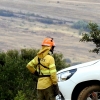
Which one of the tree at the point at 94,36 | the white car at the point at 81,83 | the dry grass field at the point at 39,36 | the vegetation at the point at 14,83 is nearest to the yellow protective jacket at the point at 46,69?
the white car at the point at 81,83

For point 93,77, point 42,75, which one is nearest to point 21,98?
point 42,75

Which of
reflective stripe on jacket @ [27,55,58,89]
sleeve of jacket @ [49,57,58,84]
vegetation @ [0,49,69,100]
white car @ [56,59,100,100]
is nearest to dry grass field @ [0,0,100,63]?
vegetation @ [0,49,69,100]

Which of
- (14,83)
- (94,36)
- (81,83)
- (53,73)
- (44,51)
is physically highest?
(44,51)

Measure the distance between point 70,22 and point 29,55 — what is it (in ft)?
592

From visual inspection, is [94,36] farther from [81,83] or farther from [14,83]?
[81,83]

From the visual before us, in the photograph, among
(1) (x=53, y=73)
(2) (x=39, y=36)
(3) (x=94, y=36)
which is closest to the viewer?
(1) (x=53, y=73)

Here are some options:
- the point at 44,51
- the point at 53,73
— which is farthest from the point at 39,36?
the point at 53,73

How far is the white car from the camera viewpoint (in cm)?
565

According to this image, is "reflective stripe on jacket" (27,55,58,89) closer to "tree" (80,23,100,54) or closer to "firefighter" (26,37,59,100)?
"firefighter" (26,37,59,100)

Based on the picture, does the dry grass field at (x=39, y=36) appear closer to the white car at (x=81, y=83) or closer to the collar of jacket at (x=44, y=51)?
the white car at (x=81, y=83)

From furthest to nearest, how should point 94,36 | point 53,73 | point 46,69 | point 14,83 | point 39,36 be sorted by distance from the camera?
point 39,36, point 94,36, point 14,83, point 46,69, point 53,73

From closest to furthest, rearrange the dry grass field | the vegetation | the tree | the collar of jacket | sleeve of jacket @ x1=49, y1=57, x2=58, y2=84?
1. sleeve of jacket @ x1=49, y1=57, x2=58, y2=84
2. the collar of jacket
3. the vegetation
4. the tree
5. the dry grass field

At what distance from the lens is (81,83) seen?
227 inches

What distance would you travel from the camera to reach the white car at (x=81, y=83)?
5.65 meters
